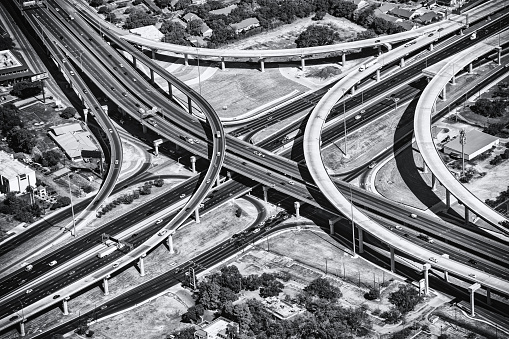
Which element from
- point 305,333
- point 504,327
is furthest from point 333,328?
point 504,327

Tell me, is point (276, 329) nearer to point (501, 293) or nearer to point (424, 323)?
point (424, 323)

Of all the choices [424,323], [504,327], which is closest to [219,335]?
[424,323]

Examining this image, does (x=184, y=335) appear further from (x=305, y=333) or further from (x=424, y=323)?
(x=424, y=323)

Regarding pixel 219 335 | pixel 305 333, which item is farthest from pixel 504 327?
pixel 219 335

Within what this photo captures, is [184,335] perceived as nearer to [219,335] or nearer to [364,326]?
[219,335]

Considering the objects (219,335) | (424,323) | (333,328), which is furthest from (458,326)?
(219,335)
